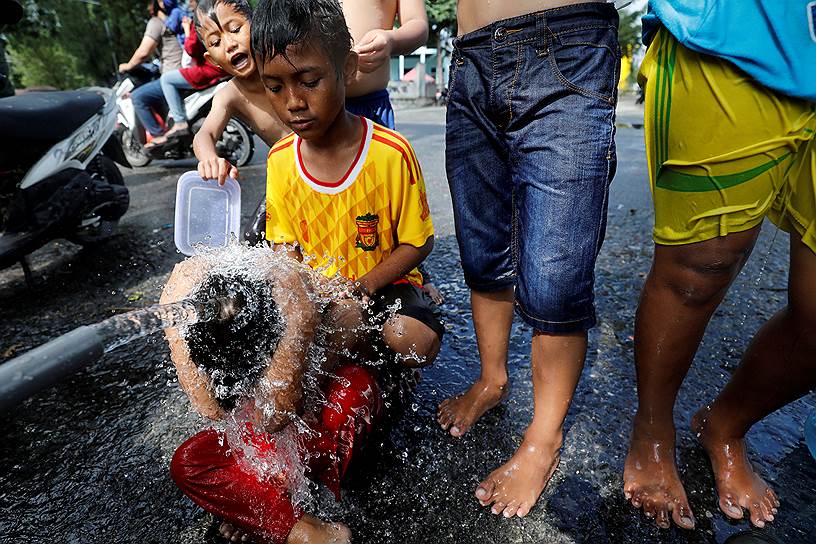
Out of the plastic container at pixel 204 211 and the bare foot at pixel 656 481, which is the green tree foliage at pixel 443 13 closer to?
the plastic container at pixel 204 211

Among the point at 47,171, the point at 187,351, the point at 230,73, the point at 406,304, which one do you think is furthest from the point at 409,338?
the point at 47,171

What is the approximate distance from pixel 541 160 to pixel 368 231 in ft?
2.12

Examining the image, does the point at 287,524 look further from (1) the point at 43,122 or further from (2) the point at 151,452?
(1) the point at 43,122

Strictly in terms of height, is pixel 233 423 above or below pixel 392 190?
Answer: below

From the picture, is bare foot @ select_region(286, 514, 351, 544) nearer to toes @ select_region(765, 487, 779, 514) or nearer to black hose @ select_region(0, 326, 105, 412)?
black hose @ select_region(0, 326, 105, 412)

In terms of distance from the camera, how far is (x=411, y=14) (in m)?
2.10

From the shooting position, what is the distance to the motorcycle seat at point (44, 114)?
261 centimetres

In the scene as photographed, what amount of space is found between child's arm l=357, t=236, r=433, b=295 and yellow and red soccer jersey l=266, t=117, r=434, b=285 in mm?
28

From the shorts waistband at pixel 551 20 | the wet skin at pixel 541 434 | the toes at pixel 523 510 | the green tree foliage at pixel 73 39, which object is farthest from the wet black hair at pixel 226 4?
the green tree foliage at pixel 73 39

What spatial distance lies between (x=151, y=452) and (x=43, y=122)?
212 centimetres

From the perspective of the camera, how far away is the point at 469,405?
177 cm

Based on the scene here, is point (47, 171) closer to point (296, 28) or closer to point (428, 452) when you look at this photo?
point (296, 28)

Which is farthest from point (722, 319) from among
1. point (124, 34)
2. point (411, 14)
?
point (124, 34)

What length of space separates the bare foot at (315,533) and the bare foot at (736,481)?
3.39 ft
